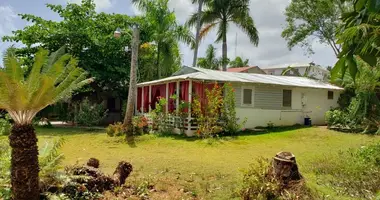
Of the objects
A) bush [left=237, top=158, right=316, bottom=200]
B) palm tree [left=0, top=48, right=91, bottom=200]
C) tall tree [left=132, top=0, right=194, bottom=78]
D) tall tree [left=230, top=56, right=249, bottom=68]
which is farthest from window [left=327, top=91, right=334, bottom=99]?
tall tree [left=230, top=56, right=249, bottom=68]

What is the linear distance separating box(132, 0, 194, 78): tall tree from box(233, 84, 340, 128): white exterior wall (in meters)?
7.65

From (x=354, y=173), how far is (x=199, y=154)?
4.95m

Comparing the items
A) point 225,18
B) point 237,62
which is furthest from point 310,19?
point 237,62

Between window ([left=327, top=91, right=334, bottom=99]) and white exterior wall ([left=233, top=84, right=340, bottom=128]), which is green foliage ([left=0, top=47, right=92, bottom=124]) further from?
window ([left=327, top=91, right=334, bottom=99])

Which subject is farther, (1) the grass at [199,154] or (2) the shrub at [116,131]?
(2) the shrub at [116,131]

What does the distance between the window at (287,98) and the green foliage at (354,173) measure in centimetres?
972

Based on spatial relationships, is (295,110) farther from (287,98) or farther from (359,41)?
(359,41)

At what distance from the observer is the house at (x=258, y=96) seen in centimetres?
1526

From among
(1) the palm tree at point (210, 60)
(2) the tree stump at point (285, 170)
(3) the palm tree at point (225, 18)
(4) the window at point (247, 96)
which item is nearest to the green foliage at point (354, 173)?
(2) the tree stump at point (285, 170)

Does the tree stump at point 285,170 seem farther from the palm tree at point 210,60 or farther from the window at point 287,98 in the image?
the palm tree at point 210,60

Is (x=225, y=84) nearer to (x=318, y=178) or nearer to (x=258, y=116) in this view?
(x=258, y=116)

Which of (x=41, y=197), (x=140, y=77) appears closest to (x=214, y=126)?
(x=41, y=197)

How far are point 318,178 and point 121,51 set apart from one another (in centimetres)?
1811

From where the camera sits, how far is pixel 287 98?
17.9 meters
